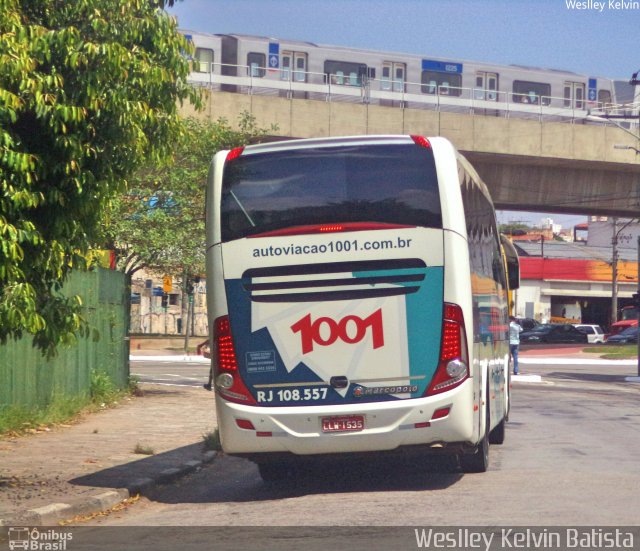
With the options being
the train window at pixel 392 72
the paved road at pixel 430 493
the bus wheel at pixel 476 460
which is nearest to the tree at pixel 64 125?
the paved road at pixel 430 493

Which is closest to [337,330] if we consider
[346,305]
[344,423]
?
[346,305]

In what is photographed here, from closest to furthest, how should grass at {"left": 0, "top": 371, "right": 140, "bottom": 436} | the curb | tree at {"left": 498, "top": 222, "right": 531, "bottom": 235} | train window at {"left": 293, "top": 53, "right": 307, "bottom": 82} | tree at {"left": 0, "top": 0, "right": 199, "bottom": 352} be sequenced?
the curb, tree at {"left": 0, "top": 0, "right": 199, "bottom": 352}, grass at {"left": 0, "top": 371, "right": 140, "bottom": 436}, train window at {"left": 293, "top": 53, "right": 307, "bottom": 82}, tree at {"left": 498, "top": 222, "right": 531, "bottom": 235}

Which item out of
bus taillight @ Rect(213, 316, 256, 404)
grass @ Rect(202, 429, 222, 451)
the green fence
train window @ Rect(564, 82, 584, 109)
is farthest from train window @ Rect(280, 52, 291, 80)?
bus taillight @ Rect(213, 316, 256, 404)

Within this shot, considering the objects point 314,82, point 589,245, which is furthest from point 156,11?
point 589,245

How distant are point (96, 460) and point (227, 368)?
3.34m

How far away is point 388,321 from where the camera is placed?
10.7 m

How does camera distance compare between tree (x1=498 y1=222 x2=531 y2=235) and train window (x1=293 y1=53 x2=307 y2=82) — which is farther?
tree (x1=498 y1=222 x2=531 y2=235)

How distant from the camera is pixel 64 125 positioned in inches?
383

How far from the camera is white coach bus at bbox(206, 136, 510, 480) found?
10648 mm

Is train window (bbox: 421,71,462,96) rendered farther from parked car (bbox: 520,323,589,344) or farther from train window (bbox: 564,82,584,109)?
parked car (bbox: 520,323,589,344)

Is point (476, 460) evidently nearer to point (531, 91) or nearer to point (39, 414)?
point (39, 414)

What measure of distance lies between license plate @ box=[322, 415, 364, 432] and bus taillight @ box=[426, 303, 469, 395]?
0.71 meters

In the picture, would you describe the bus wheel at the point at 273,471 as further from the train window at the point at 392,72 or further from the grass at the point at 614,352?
the grass at the point at 614,352

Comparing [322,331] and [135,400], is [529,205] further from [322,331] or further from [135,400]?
[322,331]
